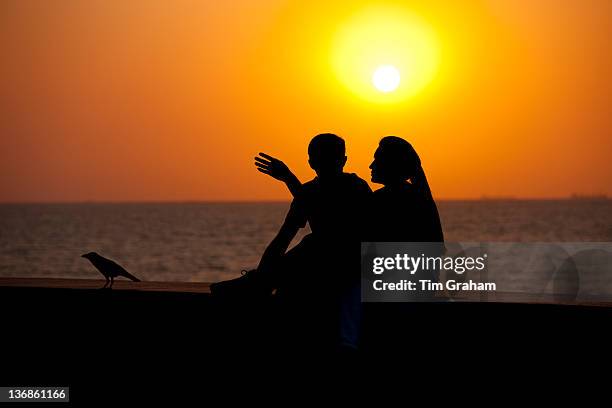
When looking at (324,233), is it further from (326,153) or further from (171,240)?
(171,240)

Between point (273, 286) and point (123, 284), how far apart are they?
439cm

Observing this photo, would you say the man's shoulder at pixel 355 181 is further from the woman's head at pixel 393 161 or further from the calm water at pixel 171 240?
the calm water at pixel 171 240

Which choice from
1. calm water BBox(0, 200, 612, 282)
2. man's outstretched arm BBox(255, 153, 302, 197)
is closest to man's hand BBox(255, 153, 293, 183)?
man's outstretched arm BBox(255, 153, 302, 197)

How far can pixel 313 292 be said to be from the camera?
6.60 m

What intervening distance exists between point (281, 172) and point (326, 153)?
1.05ft

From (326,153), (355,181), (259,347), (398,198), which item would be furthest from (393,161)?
(259,347)

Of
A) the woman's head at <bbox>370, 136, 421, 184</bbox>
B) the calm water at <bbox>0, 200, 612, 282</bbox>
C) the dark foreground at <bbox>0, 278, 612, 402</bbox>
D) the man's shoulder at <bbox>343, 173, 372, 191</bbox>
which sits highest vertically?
the calm water at <bbox>0, 200, 612, 282</bbox>

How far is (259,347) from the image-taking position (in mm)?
8289

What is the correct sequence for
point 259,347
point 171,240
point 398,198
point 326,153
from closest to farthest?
point 326,153, point 398,198, point 259,347, point 171,240

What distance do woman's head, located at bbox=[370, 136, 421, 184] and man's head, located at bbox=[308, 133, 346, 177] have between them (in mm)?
429

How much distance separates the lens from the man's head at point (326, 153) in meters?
6.42

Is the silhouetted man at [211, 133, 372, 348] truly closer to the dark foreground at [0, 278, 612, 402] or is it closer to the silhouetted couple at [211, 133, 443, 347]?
the silhouetted couple at [211, 133, 443, 347]

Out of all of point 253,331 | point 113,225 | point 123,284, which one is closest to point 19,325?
point 123,284

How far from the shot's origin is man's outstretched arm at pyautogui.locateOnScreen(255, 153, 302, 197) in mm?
6536
